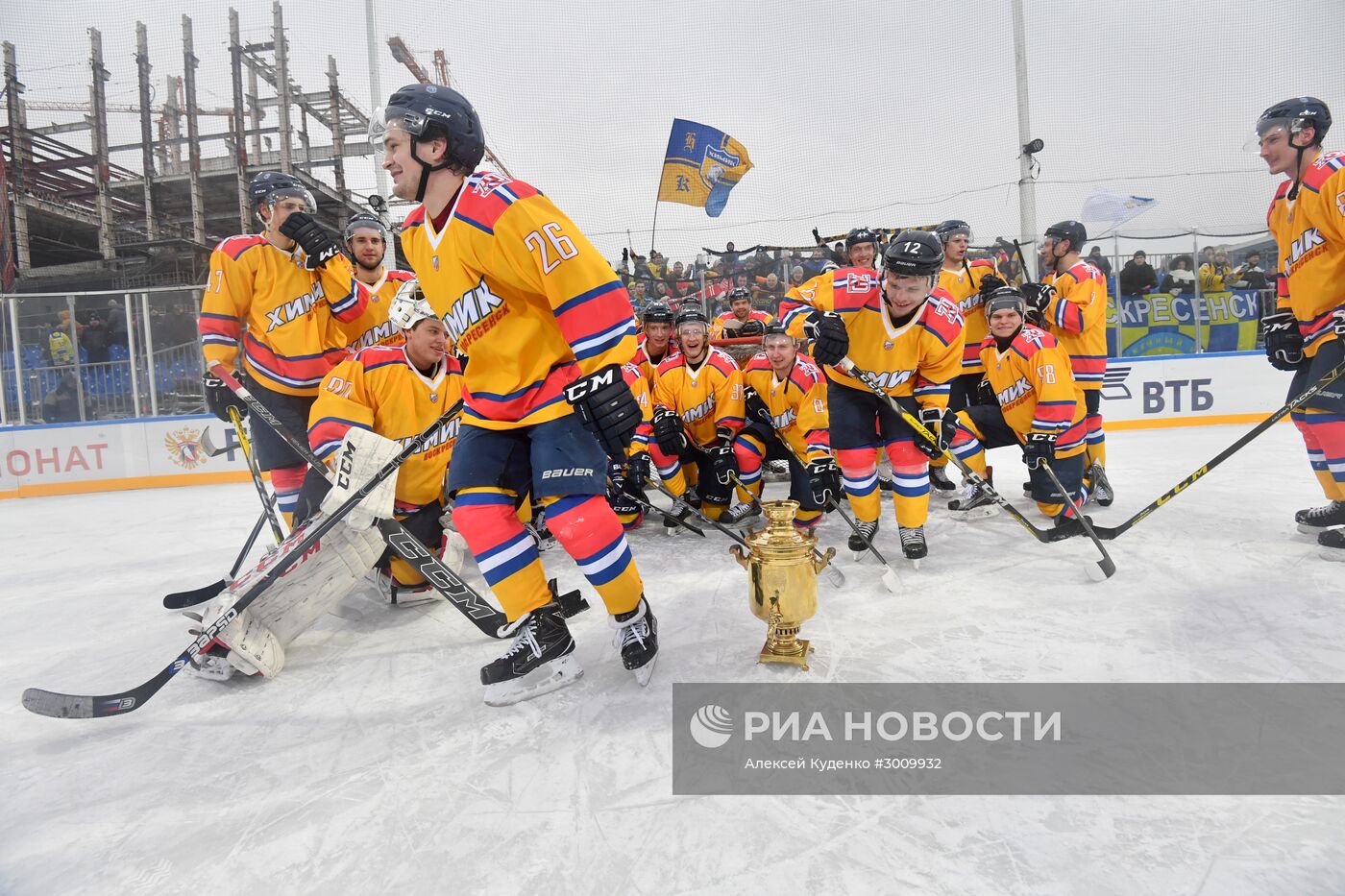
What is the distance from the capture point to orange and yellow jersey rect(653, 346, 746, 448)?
3.88m

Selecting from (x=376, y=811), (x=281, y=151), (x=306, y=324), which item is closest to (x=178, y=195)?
(x=281, y=151)

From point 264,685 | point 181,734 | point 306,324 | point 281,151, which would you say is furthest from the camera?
point 281,151

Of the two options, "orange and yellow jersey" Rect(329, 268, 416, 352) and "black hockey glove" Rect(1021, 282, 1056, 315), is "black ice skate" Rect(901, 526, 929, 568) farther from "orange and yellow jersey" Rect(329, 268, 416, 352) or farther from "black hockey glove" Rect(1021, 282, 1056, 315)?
"orange and yellow jersey" Rect(329, 268, 416, 352)

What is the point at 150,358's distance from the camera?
6461mm

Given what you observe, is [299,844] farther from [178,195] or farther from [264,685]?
[178,195]

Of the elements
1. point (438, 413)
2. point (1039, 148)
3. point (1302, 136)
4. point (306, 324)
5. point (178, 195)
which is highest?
point (178, 195)

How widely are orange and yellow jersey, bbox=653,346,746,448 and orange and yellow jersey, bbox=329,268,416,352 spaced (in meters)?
1.50

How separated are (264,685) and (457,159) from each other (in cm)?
156

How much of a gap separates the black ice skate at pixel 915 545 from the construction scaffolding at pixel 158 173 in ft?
25.1

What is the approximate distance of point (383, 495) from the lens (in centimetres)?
208

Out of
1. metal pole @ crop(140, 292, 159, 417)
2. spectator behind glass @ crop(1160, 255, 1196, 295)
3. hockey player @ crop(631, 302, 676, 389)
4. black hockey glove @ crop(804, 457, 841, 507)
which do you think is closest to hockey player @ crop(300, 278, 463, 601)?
black hockey glove @ crop(804, 457, 841, 507)

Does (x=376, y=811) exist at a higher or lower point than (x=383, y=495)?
lower

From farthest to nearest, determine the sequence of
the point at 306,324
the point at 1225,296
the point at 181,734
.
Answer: the point at 1225,296 → the point at 306,324 → the point at 181,734

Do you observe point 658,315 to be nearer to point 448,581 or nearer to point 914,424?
point 914,424
